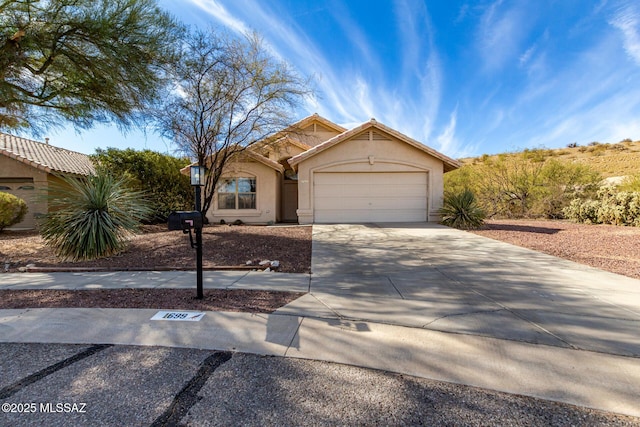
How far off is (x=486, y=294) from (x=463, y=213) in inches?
349

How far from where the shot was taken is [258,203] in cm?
1598

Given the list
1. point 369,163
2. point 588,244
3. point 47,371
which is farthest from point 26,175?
point 588,244

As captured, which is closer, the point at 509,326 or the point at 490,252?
the point at 509,326

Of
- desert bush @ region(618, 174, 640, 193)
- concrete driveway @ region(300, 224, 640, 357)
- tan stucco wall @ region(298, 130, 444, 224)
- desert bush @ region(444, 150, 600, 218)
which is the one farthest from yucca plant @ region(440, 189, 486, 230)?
desert bush @ region(618, 174, 640, 193)

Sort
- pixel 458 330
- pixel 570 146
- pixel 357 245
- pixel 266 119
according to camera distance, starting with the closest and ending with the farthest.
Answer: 1. pixel 458 330
2. pixel 357 245
3. pixel 266 119
4. pixel 570 146

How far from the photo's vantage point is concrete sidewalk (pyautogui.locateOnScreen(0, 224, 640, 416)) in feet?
9.16

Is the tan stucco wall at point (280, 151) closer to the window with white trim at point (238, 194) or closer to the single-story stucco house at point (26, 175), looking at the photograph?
the window with white trim at point (238, 194)

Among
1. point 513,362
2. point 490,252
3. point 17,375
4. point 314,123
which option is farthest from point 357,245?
point 314,123

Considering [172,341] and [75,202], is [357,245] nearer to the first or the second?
[172,341]

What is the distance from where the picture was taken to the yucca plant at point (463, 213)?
505 inches

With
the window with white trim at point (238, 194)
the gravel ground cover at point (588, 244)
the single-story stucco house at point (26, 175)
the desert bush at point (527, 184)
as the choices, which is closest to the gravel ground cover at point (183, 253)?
the window with white trim at point (238, 194)

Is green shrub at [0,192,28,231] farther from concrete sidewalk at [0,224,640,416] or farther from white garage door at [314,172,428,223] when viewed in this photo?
white garage door at [314,172,428,223]

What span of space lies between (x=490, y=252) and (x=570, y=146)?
42676mm

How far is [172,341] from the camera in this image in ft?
11.0
